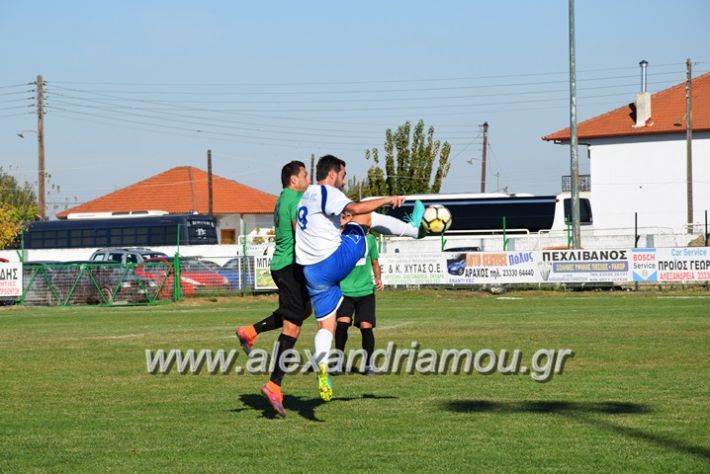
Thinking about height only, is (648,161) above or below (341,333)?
above

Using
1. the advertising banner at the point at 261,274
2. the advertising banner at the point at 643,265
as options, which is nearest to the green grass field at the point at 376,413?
the advertising banner at the point at 643,265

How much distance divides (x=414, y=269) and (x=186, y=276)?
742 cm

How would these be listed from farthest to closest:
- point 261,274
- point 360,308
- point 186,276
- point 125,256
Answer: point 125,256
point 261,274
point 186,276
point 360,308

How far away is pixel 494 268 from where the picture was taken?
1296 inches

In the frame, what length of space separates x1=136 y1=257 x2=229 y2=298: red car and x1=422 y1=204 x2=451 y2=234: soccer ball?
23.9m

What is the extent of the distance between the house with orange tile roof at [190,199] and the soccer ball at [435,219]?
77.6 m

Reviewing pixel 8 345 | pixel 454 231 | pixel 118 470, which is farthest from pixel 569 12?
pixel 118 470

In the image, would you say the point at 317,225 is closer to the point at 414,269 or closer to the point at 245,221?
the point at 414,269

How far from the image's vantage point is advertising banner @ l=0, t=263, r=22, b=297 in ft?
108

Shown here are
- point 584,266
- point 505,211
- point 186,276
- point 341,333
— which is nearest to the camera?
point 341,333

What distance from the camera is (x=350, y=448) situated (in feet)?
22.8

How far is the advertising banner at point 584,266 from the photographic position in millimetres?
31875

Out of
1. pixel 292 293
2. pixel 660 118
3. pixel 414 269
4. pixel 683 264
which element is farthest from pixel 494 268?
pixel 660 118

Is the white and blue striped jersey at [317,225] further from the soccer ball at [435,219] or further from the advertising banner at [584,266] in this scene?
the advertising banner at [584,266]
